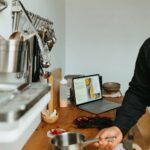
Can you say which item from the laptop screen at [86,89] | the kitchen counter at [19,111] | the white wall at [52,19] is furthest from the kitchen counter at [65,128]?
the kitchen counter at [19,111]

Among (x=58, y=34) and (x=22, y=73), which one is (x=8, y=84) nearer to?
(x=22, y=73)

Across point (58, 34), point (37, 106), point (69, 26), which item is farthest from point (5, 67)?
point (69, 26)

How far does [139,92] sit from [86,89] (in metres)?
0.66

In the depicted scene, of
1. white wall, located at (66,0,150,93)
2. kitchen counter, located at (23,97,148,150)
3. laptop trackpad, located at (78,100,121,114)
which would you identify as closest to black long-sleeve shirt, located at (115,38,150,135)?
kitchen counter, located at (23,97,148,150)

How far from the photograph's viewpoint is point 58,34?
2342mm

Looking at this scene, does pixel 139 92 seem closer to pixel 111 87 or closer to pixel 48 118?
pixel 48 118

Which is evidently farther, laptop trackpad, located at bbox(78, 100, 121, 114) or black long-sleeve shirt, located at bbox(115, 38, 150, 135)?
laptop trackpad, located at bbox(78, 100, 121, 114)

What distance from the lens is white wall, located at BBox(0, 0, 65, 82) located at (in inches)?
38.9

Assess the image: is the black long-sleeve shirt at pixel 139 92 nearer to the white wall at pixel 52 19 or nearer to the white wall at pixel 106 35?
the white wall at pixel 52 19

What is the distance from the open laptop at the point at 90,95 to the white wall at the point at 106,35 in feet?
1.64

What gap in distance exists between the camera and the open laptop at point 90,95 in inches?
79.1

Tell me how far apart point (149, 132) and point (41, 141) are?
88 cm

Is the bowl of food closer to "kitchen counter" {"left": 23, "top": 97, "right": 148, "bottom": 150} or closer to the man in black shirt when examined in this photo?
"kitchen counter" {"left": 23, "top": 97, "right": 148, "bottom": 150}

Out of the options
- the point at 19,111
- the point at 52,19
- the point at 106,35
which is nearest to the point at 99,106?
the point at 52,19
